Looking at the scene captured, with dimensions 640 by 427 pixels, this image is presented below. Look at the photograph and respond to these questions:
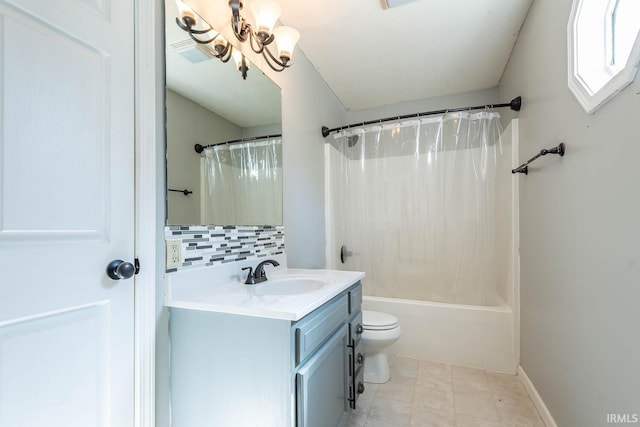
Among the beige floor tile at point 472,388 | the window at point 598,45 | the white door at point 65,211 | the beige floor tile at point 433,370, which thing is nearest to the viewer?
the white door at point 65,211

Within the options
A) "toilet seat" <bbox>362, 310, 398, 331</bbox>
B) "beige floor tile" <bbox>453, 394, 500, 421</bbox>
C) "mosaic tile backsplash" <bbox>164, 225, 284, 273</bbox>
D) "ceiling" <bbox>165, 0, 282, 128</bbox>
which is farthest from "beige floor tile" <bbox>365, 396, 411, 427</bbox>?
"ceiling" <bbox>165, 0, 282, 128</bbox>

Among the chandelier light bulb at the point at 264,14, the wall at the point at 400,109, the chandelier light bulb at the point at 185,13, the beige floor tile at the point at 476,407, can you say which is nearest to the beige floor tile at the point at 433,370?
the beige floor tile at the point at 476,407

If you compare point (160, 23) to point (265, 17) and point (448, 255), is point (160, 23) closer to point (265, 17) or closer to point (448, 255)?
point (265, 17)

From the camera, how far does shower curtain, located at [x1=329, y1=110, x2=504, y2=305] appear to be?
2.21 meters

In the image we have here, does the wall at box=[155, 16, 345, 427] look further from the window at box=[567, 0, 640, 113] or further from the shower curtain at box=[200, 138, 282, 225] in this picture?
the window at box=[567, 0, 640, 113]

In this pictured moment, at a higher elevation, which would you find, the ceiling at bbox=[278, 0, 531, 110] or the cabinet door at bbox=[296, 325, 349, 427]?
the ceiling at bbox=[278, 0, 531, 110]

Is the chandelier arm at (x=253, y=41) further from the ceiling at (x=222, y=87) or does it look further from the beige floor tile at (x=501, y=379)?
the beige floor tile at (x=501, y=379)

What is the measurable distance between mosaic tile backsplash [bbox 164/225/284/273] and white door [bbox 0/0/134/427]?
0.21 m

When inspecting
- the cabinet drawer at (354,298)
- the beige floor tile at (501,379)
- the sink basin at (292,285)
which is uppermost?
the sink basin at (292,285)

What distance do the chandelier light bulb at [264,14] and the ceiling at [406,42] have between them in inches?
6.1

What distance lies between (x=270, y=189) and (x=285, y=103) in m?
0.61

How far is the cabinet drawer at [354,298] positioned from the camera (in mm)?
1413

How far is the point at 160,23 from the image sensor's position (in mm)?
1037

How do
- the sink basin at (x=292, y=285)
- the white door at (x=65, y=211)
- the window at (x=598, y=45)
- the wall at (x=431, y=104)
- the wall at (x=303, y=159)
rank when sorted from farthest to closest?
the wall at (x=431, y=104)
the wall at (x=303, y=159)
the sink basin at (x=292, y=285)
the window at (x=598, y=45)
the white door at (x=65, y=211)
